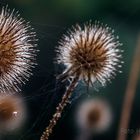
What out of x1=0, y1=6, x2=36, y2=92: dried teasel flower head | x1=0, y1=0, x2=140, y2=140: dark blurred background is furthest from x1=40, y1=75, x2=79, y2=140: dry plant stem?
x1=0, y1=0, x2=140, y2=140: dark blurred background

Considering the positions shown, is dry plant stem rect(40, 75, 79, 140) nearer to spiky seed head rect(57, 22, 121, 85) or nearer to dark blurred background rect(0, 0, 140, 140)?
spiky seed head rect(57, 22, 121, 85)

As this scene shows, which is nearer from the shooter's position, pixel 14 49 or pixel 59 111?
pixel 59 111

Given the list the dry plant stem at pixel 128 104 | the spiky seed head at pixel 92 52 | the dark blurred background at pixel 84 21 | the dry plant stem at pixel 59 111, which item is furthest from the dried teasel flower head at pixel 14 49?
the dark blurred background at pixel 84 21

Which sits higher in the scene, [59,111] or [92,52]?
[92,52]

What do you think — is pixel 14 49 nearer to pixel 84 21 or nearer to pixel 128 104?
pixel 128 104

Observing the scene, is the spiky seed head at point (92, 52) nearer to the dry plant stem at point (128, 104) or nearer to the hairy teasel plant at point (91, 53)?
the hairy teasel plant at point (91, 53)

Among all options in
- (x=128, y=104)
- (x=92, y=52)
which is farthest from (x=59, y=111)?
(x=92, y=52)
